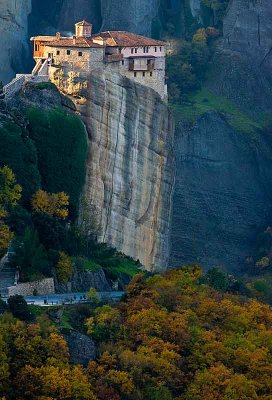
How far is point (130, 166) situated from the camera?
98562 millimetres

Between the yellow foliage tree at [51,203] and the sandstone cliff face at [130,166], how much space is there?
528 centimetres

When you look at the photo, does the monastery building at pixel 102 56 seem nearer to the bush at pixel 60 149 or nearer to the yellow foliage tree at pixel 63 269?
the bush at pixel 60 149

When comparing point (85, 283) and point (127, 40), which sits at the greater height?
point (127, 40)

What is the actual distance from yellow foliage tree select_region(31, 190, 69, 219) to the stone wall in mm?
5261

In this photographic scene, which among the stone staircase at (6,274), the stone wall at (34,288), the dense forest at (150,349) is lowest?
the dense forest at (150,349)

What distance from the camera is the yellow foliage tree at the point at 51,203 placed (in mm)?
87375

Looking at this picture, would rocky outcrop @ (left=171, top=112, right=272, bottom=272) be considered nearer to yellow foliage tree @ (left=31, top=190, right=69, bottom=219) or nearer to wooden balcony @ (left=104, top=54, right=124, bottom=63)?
wooden balcony @ (left=104, top=54, right=124, bottom=63)

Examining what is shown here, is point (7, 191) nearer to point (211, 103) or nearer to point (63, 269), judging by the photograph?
point (63, 269)

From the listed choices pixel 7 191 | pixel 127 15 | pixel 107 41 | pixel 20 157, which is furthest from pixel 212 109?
pixel 7 191

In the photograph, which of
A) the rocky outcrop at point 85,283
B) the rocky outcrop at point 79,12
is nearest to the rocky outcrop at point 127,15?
the rocky outcrop at point 79,12

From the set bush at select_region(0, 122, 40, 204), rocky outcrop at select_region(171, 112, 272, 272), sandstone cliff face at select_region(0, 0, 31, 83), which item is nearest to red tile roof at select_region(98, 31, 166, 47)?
bush at select_region(0, 122, 40, 204)

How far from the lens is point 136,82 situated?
98.6 m

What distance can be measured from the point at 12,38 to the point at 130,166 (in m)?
24.5

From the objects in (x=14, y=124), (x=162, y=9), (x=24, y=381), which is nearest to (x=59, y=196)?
(x=14, y=124)
